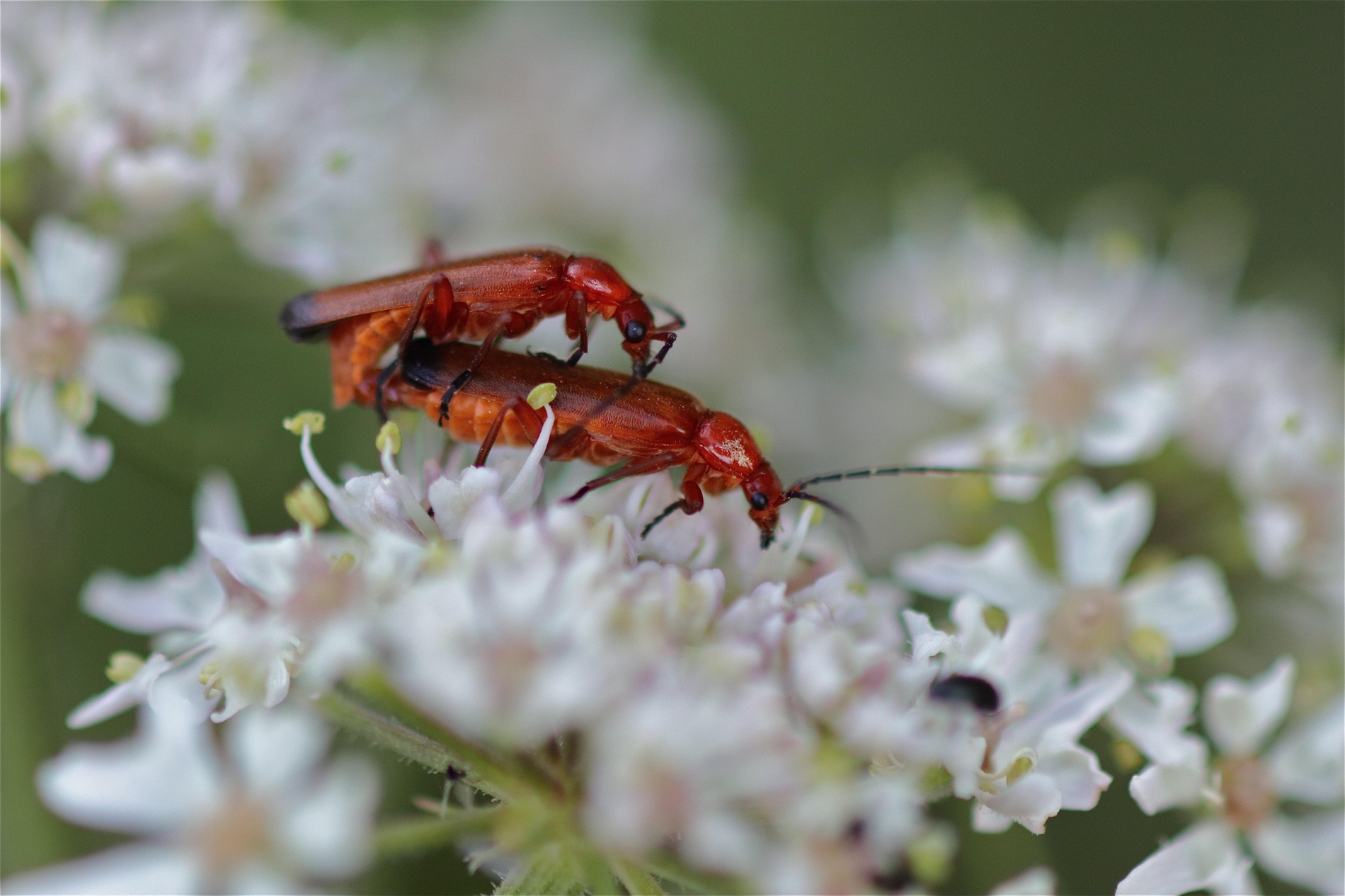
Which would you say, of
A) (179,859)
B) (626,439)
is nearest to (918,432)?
(626,439)

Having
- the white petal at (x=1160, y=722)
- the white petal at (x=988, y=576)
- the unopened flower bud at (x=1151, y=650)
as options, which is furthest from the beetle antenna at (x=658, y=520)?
the unopened flower bud at (x=1151, y=650)

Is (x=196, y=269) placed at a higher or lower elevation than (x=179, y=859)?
higher

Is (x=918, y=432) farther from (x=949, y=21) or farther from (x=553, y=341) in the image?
(x=949, y=21)

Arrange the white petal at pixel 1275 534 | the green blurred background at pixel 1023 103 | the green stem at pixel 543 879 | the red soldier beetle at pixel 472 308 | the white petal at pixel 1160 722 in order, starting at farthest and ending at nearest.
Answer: the green blurred background at pixel 1023 103
the white petal at pixel 1275 534
the red soldier beetle at pixel 472 308
the white petal at pixel 1160 722
the green stem at pixel 543 879

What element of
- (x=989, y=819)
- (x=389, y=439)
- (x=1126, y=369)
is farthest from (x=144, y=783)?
(x=1126, y=369)

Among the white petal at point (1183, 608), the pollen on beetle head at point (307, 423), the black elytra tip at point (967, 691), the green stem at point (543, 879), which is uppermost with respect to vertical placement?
the pollen on beetle head at point (307, 423)

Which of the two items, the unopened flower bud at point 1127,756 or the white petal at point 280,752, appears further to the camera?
the unopened flower bud at point 1127,756

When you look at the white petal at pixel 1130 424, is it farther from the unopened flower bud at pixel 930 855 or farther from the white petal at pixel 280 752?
the white petal at pixel 280 752

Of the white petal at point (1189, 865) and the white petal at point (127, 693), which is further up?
the white petal at point (127, 693)

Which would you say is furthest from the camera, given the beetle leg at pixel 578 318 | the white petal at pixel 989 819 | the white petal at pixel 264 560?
the beetle leg at pixel 578 318
